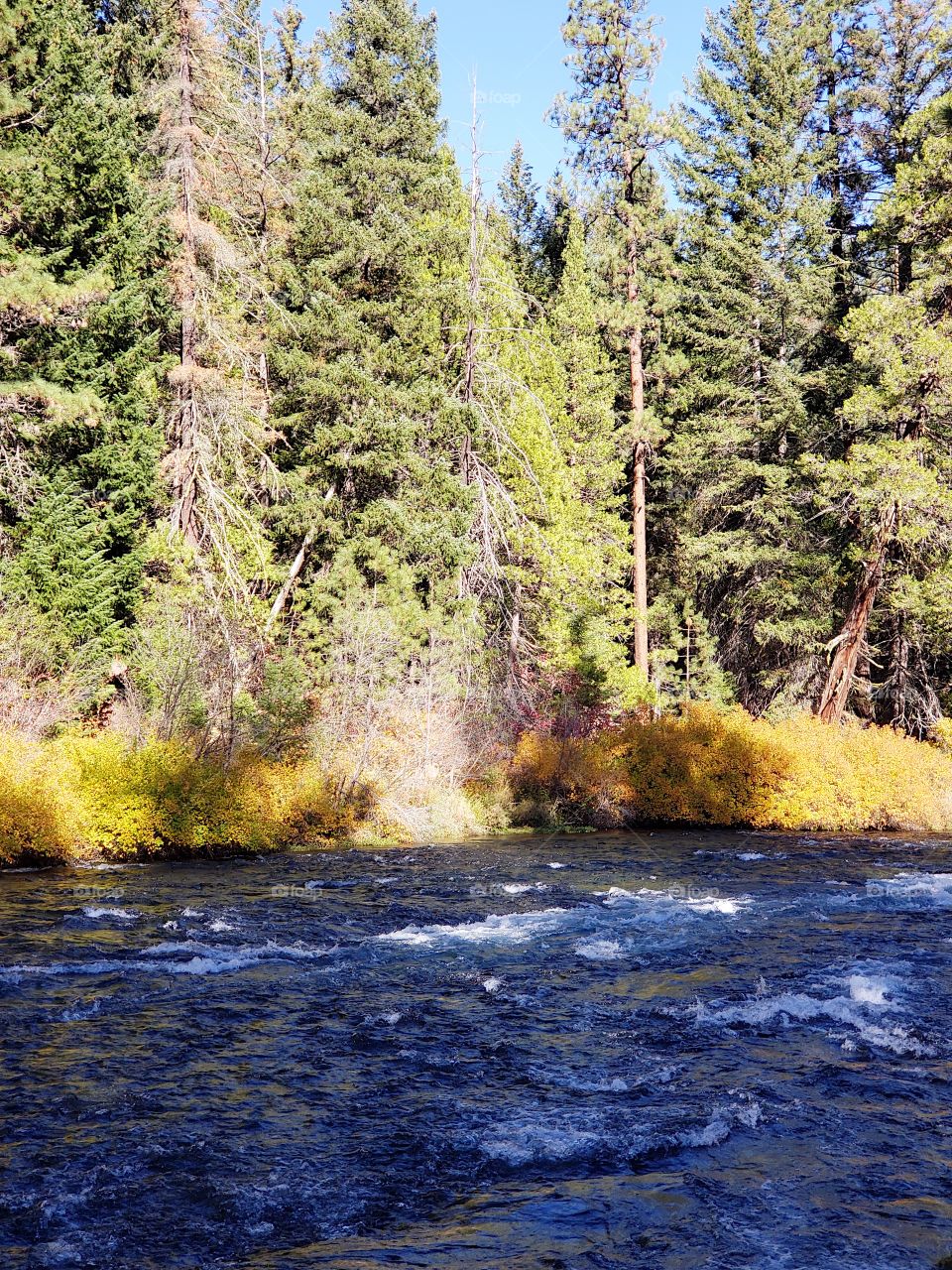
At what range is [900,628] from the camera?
25.4 meters

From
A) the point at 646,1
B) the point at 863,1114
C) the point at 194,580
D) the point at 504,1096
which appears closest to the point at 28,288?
the point at 194,580

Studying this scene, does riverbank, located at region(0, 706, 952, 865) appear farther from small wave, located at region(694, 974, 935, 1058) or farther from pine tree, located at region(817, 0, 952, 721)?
small wave, located at region(694, 974, 935, 1058)

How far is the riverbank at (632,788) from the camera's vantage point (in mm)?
16562

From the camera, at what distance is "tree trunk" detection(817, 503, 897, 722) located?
24094 mm

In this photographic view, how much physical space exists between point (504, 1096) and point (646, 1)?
2955cm

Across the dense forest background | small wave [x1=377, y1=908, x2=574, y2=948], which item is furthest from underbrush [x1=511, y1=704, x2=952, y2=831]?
small wave [x1=377, y1=908, x2=574, y2=948]

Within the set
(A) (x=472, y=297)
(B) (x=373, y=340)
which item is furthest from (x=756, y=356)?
(B) (x=373, y=340)

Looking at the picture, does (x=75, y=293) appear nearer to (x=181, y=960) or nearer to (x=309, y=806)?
(x=309, y=806)

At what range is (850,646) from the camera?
24531 mm

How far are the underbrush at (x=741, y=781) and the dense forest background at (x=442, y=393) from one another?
1617 mm

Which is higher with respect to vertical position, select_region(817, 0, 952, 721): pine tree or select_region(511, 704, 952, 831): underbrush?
select_region(817, 0, 952, 721): pine tree

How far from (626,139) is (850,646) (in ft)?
49.9

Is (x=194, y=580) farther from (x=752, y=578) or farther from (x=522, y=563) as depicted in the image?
(x=752, y=578)

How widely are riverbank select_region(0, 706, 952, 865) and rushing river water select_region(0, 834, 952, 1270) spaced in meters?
4.45
